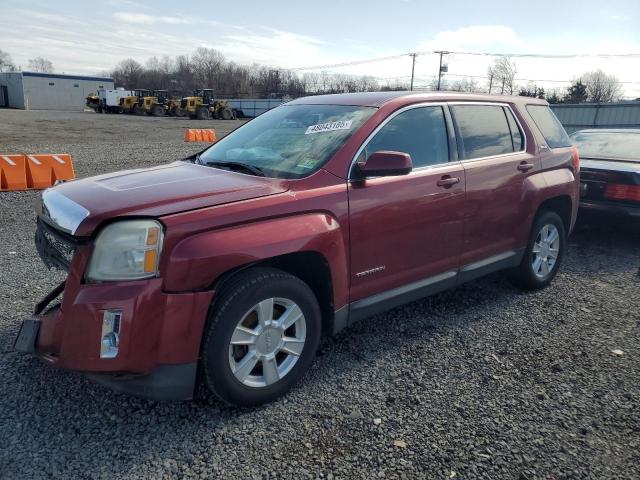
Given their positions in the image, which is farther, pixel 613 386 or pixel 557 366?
pixel 557 366

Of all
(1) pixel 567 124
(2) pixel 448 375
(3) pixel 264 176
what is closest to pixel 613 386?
(2) pixel 448 375

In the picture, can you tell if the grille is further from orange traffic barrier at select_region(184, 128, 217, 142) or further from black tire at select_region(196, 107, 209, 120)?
black tire at select_region(196, 107, 209, 120)

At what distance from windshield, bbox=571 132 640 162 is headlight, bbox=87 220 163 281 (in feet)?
21.7

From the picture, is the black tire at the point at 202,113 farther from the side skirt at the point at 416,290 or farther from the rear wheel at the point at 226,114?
the side skirt at the point at 416,290

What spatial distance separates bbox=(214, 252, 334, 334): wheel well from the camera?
2.98 m

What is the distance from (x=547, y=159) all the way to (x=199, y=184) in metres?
3.41

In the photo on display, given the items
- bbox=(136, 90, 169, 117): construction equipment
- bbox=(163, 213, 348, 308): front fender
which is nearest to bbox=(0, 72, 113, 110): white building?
bbox=(136, 90, 169, 117): construction equipment

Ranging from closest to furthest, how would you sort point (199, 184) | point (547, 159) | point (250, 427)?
1. point (250, 427)
2. point (199, 184)
3. point (547, 159)

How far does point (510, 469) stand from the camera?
8.06 feet

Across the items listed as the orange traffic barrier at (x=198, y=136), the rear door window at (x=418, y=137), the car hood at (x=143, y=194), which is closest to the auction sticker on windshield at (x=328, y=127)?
the rear door window at (x=418, y=137)

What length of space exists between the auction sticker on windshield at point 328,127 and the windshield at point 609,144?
5105 millimetres

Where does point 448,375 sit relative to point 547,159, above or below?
below

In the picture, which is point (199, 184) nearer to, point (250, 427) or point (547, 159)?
point (250, 427)

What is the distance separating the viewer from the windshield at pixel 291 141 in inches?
128
